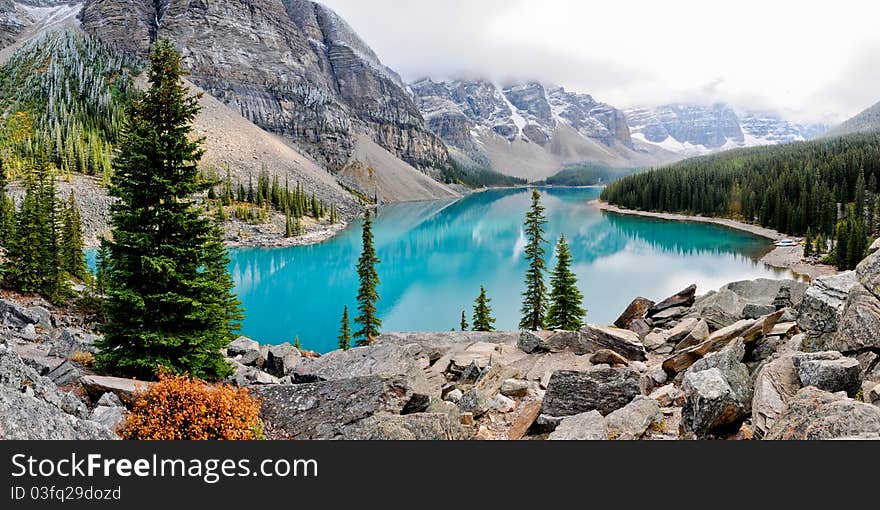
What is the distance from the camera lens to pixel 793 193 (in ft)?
322

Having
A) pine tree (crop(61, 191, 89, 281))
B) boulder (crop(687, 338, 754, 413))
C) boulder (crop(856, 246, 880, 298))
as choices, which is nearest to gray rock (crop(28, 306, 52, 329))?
pine tree (crop(61, 191, 89, 281))

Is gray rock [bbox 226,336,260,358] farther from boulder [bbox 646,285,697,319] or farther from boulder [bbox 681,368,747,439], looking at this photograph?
boulder [bbox 681,368,747,439]

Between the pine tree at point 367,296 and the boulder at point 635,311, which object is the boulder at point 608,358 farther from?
the pine tree at point 367,296

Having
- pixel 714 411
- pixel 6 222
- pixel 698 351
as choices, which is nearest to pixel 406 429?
pixel 714 411

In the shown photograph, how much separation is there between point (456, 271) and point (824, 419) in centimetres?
6097

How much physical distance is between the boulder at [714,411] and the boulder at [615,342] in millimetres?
6540

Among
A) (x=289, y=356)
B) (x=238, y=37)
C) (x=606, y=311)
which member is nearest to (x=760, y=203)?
(x=606, y=311)

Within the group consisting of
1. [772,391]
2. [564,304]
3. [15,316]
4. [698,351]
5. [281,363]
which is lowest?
[564,304]

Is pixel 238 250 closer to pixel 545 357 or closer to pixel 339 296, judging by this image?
pixel 339 296

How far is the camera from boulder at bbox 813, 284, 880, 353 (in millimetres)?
7898

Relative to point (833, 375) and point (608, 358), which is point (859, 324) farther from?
point (608, 358)

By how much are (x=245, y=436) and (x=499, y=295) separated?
4526cm

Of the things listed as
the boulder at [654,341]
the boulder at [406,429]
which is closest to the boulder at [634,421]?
the boulder at [406,429]

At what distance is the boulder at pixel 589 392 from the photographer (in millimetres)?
9516
